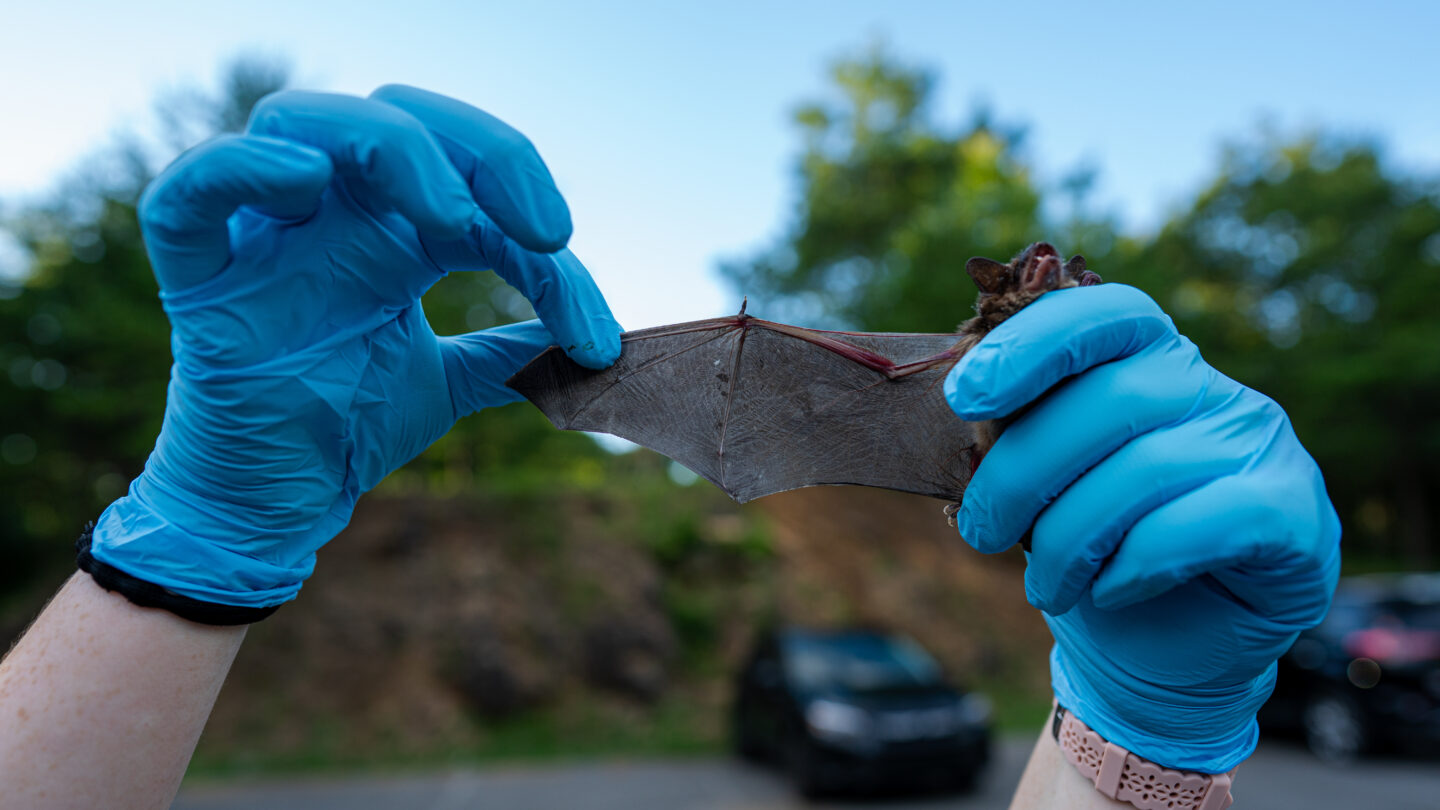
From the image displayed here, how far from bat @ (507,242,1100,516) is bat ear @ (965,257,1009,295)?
2.0 inches

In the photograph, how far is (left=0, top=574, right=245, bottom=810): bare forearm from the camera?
121 centimetres

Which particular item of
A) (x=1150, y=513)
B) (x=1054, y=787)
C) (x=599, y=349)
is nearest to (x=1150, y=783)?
(x=1054, y=787)

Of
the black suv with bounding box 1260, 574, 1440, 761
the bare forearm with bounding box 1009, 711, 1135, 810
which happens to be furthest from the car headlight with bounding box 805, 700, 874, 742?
the bare forearm with bounding box 1009, 711, 1135, 810

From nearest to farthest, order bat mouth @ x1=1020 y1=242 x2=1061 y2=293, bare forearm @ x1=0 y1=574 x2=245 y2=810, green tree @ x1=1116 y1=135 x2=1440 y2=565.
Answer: bare forearm @ x1=0 y1=574 x2=245 y2=810, bat mouth @ x1=1020 y1=242 x2=1061 y2=293, green tree @ x1=1116 y1=135 x2=1440 y2=565

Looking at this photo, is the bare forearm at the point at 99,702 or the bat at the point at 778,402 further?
the bat at the point at 778,402

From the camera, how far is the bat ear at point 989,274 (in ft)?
5.48

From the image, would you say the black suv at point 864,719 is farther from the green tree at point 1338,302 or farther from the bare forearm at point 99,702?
the green tree at point 1338,302

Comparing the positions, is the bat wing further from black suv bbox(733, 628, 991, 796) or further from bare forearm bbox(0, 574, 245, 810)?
black suv bbox(733, 628, 991, 796)

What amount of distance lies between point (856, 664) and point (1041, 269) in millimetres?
7715

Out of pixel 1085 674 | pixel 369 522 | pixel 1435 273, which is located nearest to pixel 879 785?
pixel 1085 674

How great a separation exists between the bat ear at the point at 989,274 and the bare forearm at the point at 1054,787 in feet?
3.07

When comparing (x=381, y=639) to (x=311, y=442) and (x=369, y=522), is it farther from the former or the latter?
(x=311, y=442)

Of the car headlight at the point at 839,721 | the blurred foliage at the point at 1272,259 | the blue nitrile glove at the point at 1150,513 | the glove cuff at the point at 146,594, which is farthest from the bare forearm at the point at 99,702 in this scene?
the blurred foliage at the point at 1272,259

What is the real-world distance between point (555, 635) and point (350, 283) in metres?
10.8
